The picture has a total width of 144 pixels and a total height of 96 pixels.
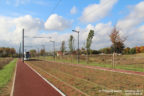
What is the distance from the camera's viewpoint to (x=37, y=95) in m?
8.38

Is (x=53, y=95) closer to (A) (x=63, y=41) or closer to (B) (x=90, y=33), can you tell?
(B) (x=90, y=33)

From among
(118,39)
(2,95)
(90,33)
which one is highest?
(90,33)

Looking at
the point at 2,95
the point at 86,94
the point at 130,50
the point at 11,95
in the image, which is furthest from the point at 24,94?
the point at 130,50

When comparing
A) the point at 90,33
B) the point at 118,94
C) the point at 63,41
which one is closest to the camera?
the point at 118,94

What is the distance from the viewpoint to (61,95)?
823cm

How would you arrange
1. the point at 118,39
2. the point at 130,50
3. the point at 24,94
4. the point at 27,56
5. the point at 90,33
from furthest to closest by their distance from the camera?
1. the point at 130,50
2. the point at 27,56
3. the point at 90,33
4. the point at 118,39
5. the point at 24,94

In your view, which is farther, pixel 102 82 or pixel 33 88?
pixel 102 82

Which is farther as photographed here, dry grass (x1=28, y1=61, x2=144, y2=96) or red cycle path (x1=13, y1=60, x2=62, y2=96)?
dry grass (x1=28, y1=61, x2=144, y2=96)

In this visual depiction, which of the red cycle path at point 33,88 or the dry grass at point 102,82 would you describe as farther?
the dry grass at point 102,82

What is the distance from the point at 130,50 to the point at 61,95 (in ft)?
309

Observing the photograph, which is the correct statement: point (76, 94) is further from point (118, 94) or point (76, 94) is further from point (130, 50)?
point (130, 50)

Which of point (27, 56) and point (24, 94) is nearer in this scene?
point (24, 94)

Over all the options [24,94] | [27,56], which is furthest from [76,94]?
[27,56]

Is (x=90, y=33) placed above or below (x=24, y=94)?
above
